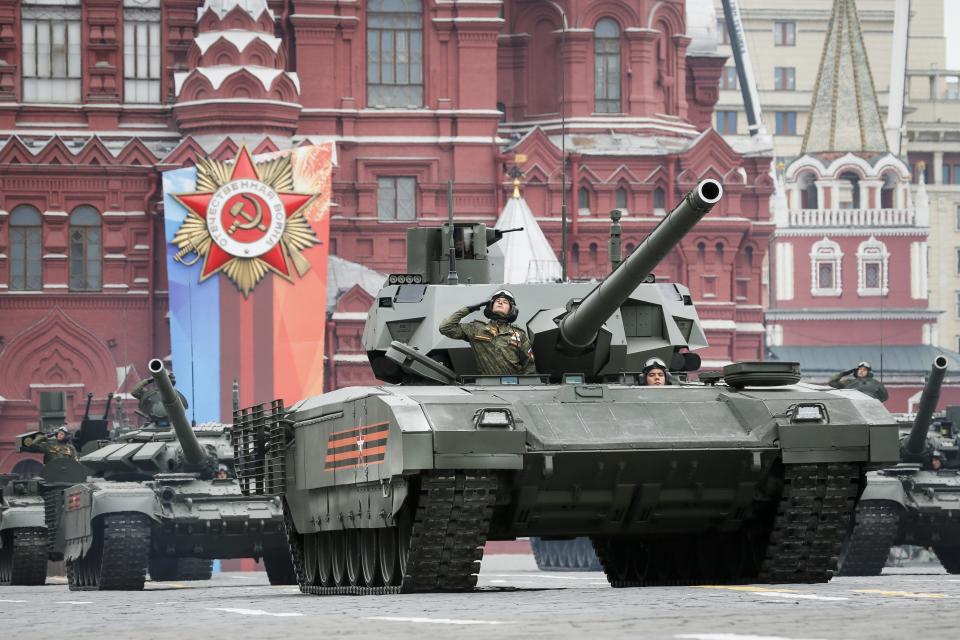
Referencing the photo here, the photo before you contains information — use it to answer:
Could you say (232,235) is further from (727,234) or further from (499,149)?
(727,234)

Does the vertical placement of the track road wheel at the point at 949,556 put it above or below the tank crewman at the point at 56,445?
below

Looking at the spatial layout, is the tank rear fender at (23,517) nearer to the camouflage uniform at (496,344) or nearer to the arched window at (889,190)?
the camouflage uniform at (496,344)

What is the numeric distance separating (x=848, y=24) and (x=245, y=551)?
82415 millimetres

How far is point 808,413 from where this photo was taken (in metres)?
17.2

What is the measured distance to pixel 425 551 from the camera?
16922 millimetres

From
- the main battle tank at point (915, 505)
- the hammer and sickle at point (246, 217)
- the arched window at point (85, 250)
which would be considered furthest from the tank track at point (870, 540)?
the arched window at point (85, 250)

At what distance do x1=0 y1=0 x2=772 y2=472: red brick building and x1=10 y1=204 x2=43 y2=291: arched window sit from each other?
2.2 inches

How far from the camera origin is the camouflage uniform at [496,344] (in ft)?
61.2

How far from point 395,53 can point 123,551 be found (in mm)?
33330

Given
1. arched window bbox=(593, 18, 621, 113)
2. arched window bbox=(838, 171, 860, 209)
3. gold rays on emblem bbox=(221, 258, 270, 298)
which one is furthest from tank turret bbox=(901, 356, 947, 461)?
arched window bbox=(838, 171, 860, 209)

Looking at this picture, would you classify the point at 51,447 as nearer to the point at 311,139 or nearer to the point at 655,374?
the point at 655,374

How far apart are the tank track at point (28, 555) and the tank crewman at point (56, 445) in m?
1.40

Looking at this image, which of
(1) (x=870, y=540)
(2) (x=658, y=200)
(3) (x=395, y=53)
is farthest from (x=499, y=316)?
(2) (x=658, y=200)

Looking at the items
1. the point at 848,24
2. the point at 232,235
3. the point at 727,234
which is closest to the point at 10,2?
the point at 232,235
